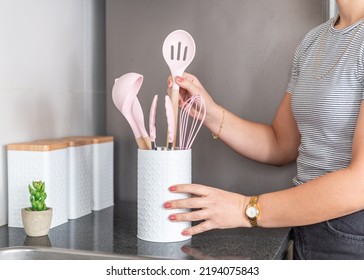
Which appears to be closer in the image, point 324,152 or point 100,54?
point 324,152

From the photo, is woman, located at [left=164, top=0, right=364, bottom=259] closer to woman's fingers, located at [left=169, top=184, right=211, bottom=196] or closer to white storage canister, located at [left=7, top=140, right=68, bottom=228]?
woman's fingers, located at [left=169, top=184, right=211, bottom=196]

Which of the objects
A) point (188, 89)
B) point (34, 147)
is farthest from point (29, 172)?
point (188, 89)

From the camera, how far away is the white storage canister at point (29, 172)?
107 cm

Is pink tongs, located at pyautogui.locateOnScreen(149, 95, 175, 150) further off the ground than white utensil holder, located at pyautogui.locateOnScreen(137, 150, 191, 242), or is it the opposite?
pink tongs, located at pyautogui.locateOnScreen(149, 95, 175, 150)

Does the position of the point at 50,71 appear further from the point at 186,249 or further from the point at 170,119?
the point at 186,249

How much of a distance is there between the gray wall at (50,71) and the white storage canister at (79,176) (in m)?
0.09

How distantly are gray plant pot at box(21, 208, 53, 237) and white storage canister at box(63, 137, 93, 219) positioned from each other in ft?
0.53

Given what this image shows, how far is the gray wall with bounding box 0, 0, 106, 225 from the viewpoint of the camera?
110 centimetres

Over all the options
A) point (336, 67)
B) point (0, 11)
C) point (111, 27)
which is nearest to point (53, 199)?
point (0, 11)

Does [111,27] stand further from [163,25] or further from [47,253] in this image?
[47,253]

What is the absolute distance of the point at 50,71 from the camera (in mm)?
1253

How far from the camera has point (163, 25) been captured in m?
1.35

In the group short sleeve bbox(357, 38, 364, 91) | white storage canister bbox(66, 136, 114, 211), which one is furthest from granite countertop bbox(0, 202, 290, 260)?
short sleeve bbox(357, 38, 364, 91)
